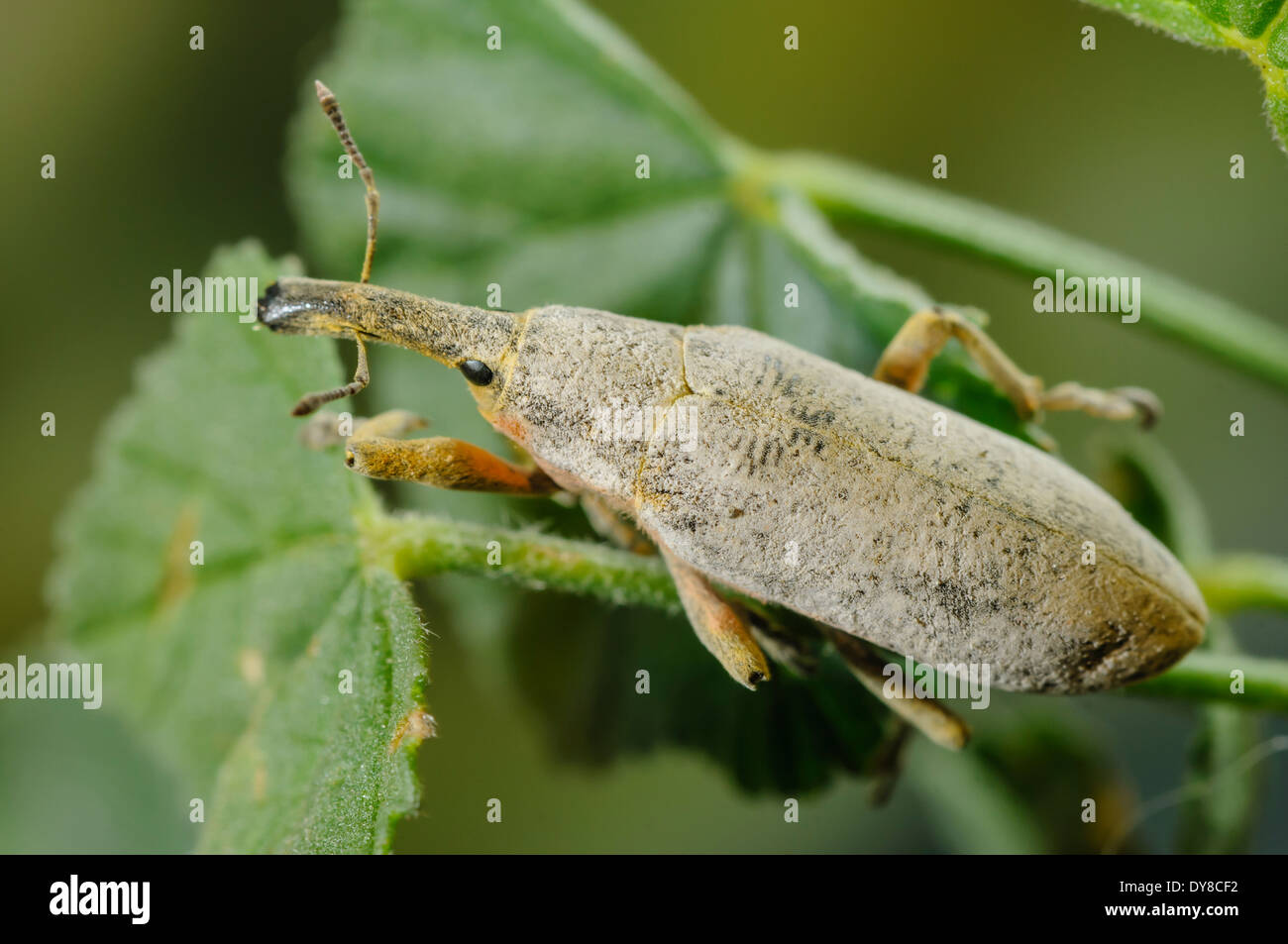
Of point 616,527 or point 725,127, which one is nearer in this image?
point 616,527

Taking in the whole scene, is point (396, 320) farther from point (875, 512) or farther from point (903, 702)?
point (903, 702)

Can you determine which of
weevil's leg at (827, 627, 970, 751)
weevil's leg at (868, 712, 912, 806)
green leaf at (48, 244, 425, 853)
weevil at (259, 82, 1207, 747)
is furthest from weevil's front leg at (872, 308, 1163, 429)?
green leaf at (48, 244, 425, 853)

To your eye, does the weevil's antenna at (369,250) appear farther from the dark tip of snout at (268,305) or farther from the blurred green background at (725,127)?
the blurred green background at (725,127)

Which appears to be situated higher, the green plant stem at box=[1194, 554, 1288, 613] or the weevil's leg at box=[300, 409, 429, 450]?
the weevil's leg at box=[300, 409, 429, 450]

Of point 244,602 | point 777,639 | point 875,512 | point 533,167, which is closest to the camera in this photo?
point 875,512

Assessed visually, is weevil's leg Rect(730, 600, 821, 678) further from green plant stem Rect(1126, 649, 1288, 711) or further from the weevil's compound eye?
the weevil's compound eye

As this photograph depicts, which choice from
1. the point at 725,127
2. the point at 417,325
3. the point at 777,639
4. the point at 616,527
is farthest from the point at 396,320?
the point at 725,127

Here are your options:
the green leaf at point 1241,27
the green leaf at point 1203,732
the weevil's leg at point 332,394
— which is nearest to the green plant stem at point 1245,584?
the green leaf at point 1203,732
